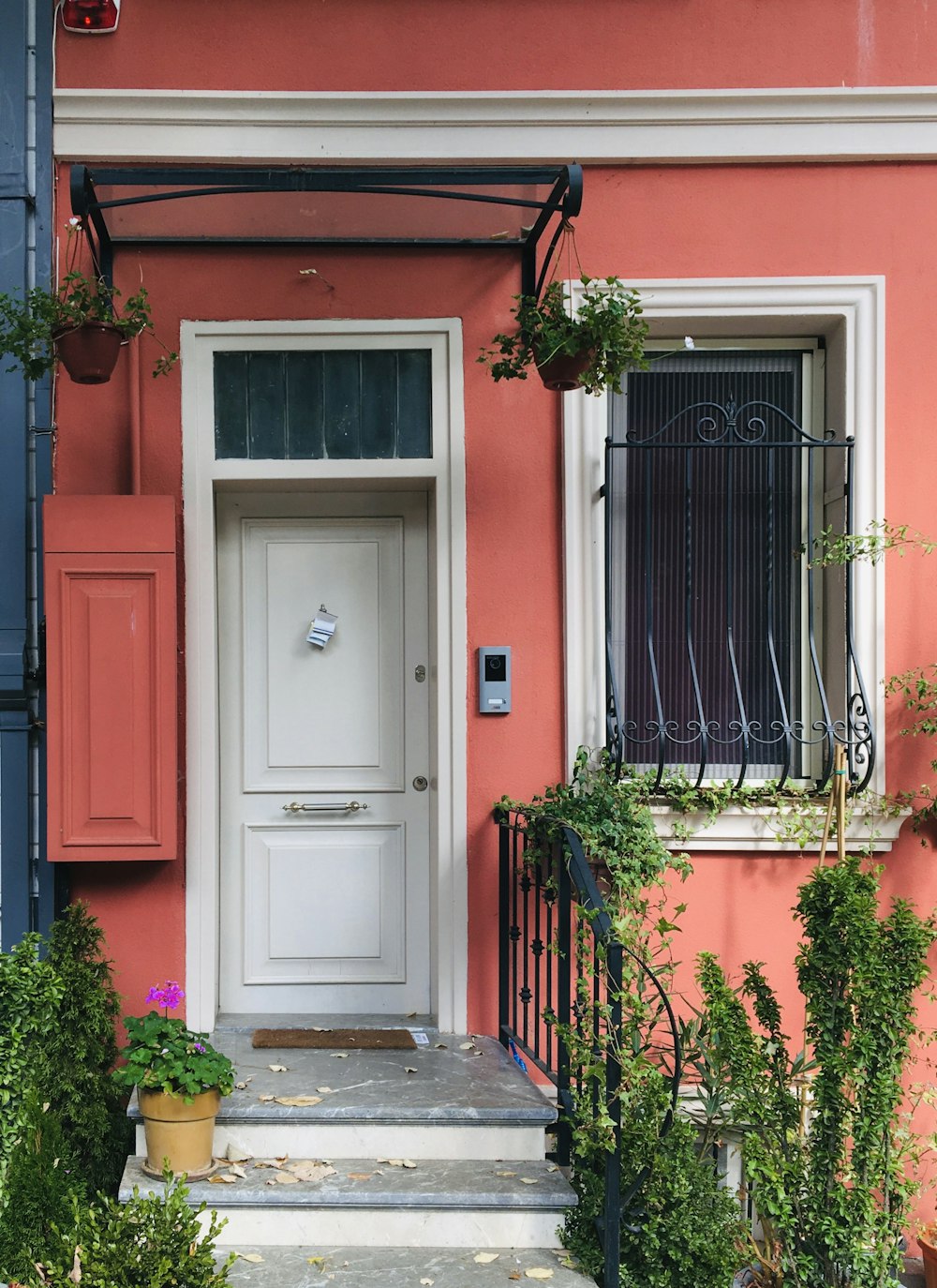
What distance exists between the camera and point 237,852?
192 inches

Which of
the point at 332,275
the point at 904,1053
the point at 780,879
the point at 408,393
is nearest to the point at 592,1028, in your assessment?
the point at 904,1053

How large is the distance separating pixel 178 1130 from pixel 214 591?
2.04m

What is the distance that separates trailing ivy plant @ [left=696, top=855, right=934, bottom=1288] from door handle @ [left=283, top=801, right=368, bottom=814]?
1.85m

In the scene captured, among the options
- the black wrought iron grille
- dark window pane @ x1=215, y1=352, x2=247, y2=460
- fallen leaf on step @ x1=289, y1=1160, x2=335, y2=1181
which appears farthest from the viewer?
the black wrought iron grille

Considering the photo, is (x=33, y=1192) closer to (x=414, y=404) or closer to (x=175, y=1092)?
(x=175, y=1092)

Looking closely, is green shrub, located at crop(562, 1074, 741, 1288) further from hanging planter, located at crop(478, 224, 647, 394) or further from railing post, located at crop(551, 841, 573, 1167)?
hanging planter, located at crop(478, 224, 647, 394)

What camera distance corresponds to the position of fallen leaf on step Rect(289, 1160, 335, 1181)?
3775mm

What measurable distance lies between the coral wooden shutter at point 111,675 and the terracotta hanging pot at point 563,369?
150cm

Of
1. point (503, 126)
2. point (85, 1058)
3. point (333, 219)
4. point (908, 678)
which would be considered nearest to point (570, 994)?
point (85, 1058)

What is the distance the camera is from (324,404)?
15.5 feet

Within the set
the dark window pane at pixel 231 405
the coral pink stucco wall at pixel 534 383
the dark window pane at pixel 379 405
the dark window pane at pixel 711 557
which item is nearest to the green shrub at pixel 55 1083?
the coral pink stucco wall at pixel 534 383

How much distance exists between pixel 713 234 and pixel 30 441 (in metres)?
2.89

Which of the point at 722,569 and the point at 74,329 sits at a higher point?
the point at 74,329

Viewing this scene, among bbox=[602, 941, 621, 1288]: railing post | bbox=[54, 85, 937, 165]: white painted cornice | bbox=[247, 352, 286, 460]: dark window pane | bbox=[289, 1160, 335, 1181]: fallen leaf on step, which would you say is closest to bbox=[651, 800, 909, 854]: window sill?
bbox=[602, 941, 621, 1288]: railing post
